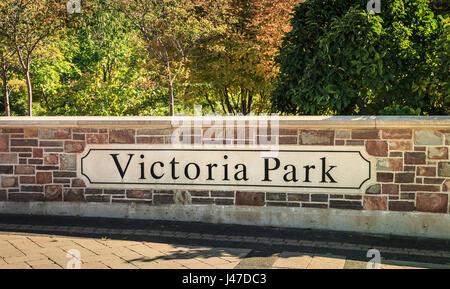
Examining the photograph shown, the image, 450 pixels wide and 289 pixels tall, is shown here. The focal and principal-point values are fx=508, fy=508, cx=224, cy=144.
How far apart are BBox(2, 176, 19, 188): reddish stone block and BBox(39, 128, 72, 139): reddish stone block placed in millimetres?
731

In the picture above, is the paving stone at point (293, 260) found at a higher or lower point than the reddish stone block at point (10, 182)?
lower

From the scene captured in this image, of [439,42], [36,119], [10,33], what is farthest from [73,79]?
[439,42]

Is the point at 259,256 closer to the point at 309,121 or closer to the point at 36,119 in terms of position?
Answer: the point at 309,121

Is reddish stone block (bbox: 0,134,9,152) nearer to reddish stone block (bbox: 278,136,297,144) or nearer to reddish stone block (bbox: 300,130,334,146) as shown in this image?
reddish stone block (bbox: 278,136,297,144)

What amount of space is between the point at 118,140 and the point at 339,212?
9.98 ft

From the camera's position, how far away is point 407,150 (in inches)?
241

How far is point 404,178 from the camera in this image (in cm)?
615

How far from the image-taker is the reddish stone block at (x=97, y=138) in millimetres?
6855

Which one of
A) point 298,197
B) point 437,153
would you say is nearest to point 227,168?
point 298,197

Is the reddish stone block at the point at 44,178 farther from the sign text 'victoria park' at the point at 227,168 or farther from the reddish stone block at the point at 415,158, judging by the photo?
the reddish stone block at the point at 415,158

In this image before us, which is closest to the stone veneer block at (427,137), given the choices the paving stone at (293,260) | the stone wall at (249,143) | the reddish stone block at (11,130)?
the stone wall at (249,143)

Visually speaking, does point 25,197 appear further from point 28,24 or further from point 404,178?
point 28,24

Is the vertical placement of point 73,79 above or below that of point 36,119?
above

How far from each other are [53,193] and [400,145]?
4622mm
